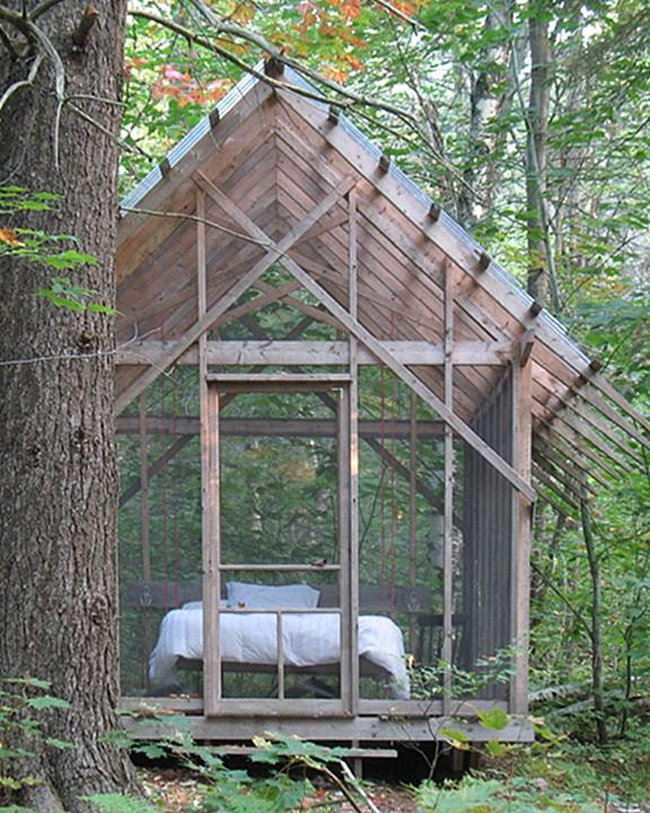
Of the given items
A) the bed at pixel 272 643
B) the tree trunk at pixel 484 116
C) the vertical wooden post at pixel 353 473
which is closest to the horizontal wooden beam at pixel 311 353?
the vertical wooden post at pixel 353 473

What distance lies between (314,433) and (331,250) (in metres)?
1.24

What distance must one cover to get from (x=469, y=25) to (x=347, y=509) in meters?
5.95

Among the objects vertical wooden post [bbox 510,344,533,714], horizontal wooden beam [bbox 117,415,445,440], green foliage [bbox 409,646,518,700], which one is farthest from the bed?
horizontal wooden beam [bbox 117,415,445,440]

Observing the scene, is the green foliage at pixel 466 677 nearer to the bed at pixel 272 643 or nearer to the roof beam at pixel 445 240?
the bed at pixel 272 643

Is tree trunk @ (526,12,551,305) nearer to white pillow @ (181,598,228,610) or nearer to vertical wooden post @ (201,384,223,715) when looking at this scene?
vertical wooden post @ (201,384,223,715)

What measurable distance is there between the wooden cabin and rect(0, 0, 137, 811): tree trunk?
2.43 m

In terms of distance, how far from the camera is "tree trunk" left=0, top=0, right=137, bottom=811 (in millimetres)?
3912

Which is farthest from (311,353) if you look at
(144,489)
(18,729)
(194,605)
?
(18,729)

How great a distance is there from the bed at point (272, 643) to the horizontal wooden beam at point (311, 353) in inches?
61.9

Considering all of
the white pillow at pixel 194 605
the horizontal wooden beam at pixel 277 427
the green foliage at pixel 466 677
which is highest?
the horizontal wooden beam at pixel 277 427

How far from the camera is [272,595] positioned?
679 centimetres

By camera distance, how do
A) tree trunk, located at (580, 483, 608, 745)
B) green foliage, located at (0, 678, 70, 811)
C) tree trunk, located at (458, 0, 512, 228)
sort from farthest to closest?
1. tree trunk, located at (458, 0, 512, 228)
2. tree trunk, located at (580, 483, 608, 745)
3. green foliage, located at (0, 678, 70, 811)

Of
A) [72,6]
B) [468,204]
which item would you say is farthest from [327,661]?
[468,204]

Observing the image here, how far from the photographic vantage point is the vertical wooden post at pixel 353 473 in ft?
22.0
